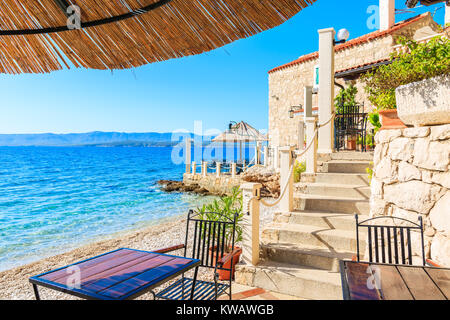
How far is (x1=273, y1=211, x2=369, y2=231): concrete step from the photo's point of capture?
4.18 m

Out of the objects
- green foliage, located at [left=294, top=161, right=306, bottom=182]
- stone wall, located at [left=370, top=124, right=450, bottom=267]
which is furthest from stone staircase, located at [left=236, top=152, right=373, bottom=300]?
stone wall, located at [left=370, top=124, right=450, bottom=267]

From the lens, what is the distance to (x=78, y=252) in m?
7.77

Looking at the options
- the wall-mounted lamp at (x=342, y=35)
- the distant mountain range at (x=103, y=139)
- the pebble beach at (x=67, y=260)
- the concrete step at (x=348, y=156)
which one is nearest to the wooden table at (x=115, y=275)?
the pebble beach at (x=67, y=260)

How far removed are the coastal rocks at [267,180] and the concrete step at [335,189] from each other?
23.9 ft

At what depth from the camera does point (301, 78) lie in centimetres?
1547

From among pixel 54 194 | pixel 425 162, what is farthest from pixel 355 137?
pixel 54 194

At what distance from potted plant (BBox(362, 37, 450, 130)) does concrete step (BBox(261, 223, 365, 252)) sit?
1529 mm

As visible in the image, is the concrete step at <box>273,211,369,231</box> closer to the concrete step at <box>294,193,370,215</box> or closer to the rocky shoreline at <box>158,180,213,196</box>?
the concrete step at <box>294,193,370,215</box>

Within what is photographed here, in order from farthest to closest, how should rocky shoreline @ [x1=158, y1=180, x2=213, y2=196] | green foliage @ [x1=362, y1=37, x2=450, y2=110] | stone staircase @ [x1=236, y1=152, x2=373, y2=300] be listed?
rocky shoreline @ [x1=158, y1=180, x2=213, y2=196]
stone staircase @ [x1=236, y1=152, x2=373, y2=300]
green foliage @ [x1=362, y1=37, x2=450, y2=110]

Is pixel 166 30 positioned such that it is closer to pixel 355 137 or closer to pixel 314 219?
pixel 314 219

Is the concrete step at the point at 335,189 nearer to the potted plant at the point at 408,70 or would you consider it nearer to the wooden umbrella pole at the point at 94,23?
the potted plant at the point at 408,70

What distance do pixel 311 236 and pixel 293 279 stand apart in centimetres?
81

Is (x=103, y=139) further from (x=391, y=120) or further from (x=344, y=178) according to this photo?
(x=391, y=120)
